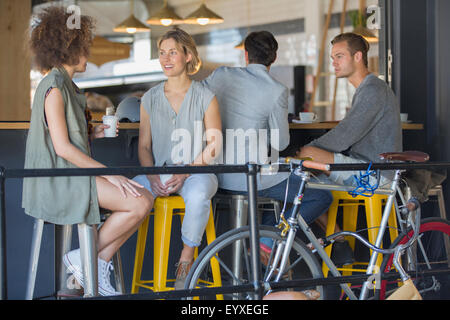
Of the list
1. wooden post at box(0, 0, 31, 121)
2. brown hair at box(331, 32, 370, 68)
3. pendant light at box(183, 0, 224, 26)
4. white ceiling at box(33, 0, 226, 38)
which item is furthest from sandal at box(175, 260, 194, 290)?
white ceiling at box(33, 0, 226, 38)

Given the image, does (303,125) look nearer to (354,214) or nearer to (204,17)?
(354,214)

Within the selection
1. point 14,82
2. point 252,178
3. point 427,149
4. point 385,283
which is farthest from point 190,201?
point 14,82

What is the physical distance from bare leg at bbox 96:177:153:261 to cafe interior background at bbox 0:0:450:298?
2.05 feet

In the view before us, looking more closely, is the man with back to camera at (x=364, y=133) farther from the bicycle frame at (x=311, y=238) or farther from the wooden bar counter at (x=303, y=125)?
the bicycle frame at (x=311, y=238)

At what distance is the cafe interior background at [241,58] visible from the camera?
3713 mm

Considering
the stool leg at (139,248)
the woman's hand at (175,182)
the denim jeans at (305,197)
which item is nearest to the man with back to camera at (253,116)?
the denim jeans at (305,197)

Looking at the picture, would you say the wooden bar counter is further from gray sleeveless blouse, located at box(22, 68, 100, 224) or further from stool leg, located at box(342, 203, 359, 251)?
gray sleeveless blouse, located at box(22, 68, 100, 224)

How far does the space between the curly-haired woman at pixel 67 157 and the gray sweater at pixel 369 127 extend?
1.17m

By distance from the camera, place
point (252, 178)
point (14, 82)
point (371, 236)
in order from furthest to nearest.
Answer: point (14, 82), point (371, 236), point (252, 178)

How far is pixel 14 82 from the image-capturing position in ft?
21.0

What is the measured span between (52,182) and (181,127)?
0.72 meters

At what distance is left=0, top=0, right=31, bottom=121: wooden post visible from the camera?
6.32 meters

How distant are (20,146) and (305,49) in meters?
7.69
